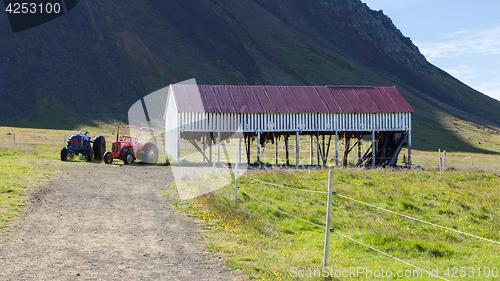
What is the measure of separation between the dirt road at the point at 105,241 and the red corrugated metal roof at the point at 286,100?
15.3 meters

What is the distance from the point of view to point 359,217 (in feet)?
41.4

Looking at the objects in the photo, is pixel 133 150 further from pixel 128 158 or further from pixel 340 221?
pixel 340 221

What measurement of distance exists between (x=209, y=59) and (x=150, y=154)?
87.4 meters

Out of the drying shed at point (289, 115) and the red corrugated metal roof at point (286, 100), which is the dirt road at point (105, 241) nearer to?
the drying shed at point (289, 115)

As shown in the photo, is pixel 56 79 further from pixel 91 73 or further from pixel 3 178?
pixel 3 178

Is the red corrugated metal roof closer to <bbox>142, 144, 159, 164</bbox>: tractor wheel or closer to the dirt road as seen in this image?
<bbox>142, 144, 159, 164</bbox>: tractor wheel

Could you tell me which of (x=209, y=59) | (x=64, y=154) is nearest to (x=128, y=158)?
(x=64, y=154)

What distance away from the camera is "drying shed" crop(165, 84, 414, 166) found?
29984 mm

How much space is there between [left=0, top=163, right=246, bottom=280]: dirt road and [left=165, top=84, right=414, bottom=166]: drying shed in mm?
14466

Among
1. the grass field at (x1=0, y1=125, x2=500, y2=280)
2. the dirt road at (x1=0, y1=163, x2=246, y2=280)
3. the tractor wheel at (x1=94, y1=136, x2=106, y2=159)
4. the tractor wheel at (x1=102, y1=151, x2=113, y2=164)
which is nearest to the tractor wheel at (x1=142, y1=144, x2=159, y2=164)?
the tractor wheel at (x1=102, y1=151, x2=113, y2=164)

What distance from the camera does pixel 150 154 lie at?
2812 cm

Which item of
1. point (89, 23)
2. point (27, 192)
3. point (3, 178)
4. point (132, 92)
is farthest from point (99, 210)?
point (89, 23)

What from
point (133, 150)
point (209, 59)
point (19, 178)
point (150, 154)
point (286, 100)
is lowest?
point (19, 178)

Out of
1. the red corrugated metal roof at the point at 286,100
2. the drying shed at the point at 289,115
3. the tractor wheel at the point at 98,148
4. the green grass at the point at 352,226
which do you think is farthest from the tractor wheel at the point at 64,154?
the green grass at the point at 352,226
